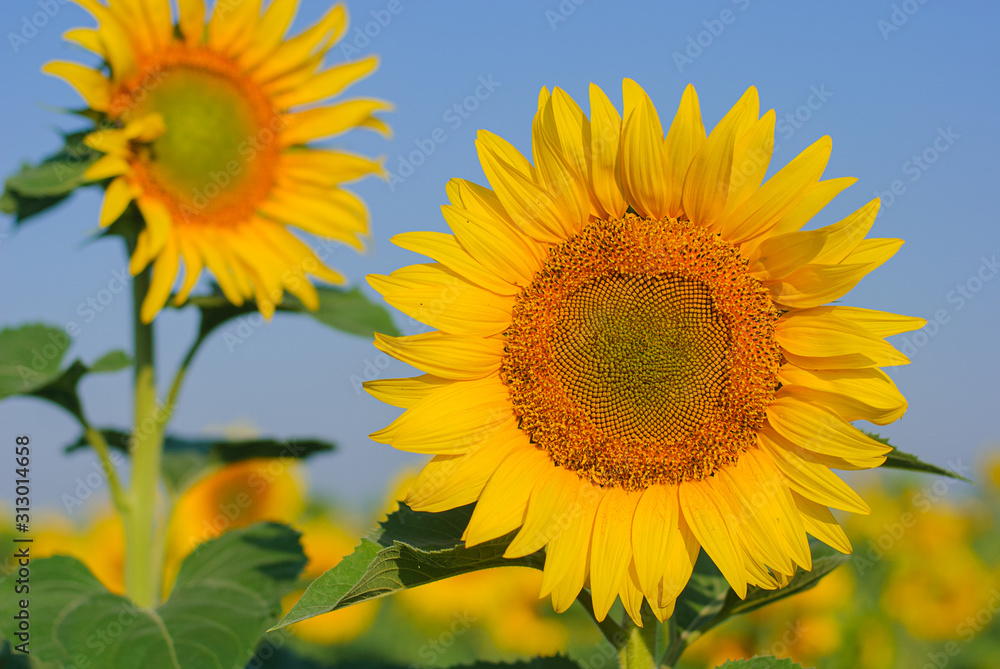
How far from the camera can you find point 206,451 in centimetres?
399

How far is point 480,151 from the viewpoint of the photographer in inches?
88.4

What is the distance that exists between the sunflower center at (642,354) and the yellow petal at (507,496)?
0.19 feet

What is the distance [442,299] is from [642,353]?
0.54 meters

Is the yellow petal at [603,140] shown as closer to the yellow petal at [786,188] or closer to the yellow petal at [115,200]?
the yellow petal at [786,188]

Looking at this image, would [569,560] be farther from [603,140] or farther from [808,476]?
[603,140]

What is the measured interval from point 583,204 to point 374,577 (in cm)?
105

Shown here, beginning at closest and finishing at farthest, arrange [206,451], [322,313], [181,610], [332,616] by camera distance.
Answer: [181,610] < [322,313] < [206,451] < [332,616]

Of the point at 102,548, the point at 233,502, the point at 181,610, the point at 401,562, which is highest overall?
the point at 401,562

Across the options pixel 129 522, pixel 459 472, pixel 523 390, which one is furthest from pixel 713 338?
pixel 129 522

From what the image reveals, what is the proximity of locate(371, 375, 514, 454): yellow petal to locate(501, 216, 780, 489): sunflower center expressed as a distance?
60 mm

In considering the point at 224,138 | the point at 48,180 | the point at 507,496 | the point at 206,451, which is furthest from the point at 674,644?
the point at 224,138

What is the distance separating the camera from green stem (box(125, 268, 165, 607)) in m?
3.47

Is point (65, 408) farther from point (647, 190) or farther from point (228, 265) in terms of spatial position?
point (647, 190)

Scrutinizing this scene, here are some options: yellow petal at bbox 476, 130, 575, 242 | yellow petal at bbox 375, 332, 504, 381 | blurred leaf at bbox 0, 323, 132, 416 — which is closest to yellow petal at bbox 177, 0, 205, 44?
blurred leaf at bbox 0, 323, 132, 416
